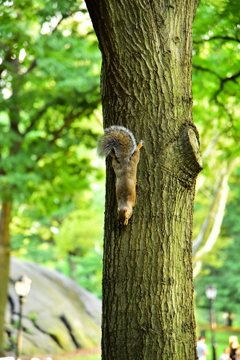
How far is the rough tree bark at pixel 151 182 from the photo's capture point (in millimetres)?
2875

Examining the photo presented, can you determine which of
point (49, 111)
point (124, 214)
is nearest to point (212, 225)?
point (49, 111)

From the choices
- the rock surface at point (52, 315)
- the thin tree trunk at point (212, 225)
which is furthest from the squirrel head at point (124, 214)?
the rock surface at point (52, 315)

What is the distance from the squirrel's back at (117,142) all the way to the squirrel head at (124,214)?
0.37 meters

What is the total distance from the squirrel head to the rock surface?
11.6 m

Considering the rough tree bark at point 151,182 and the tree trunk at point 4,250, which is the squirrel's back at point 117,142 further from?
the tree trunk at point 4,250

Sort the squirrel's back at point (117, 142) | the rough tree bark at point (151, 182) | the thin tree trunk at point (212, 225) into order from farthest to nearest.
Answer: the thin tree trunk at point (212, 225)
the squirrel's back at point (117, 142)
the rough tree bark at point (151, 182)

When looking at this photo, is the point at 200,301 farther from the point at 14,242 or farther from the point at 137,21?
the point at 137,21

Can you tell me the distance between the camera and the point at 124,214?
289 cm

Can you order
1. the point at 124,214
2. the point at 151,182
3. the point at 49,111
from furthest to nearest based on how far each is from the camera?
1. the point at 49,111
2. the point at 151,182
3. the point at 124,214

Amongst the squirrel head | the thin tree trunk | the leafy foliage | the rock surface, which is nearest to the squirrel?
the squirrel head

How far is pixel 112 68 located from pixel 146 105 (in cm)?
38

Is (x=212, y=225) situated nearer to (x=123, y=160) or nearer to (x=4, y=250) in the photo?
(x=4, y=250)

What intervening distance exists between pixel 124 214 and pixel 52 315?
13368 millimetres

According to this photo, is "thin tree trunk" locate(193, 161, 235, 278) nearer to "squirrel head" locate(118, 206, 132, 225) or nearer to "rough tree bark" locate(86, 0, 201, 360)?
"rough tree bark" locate(86, 0, 201, 360)
